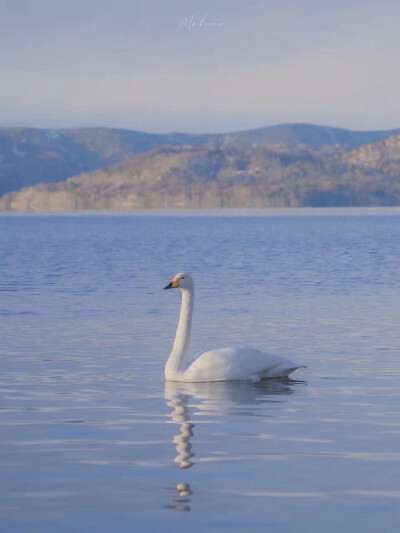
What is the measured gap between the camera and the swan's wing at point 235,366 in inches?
682

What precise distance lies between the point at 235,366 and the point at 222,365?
0.20 meters

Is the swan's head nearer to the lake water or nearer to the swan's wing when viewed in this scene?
the lake water

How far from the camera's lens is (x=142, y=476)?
10.9m

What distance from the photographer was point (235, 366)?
57.2 feet

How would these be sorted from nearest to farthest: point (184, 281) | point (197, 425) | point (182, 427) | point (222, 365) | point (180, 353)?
point (182, 427) → point (197, 425) → point (222, 365) → point (180, 353) → point (184, 281)

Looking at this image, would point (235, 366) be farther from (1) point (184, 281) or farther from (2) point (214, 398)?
(1) point (184, 281)

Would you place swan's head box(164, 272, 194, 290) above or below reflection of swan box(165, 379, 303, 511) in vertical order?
above

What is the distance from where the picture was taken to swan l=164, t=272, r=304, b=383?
1731cm

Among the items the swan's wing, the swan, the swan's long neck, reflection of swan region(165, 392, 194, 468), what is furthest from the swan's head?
reflection of swan region(165, 392, 194, 468)

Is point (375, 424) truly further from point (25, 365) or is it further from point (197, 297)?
point (197, 297)

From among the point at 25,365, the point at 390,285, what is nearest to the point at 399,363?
the point at 25,365

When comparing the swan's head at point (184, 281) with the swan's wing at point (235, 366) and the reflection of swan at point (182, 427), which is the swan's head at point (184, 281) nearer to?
the swan's wing at point (235, 366)

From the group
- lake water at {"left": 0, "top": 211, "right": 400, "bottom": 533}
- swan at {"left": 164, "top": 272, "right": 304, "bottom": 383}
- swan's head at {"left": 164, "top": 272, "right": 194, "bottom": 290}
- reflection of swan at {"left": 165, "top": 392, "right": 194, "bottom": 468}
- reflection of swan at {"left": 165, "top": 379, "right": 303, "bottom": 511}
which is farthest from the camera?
swan's head at {"left": 164, "top": 272, "right": 194, "bottom": 290}

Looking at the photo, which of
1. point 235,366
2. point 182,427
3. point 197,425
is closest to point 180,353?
point 235,366
